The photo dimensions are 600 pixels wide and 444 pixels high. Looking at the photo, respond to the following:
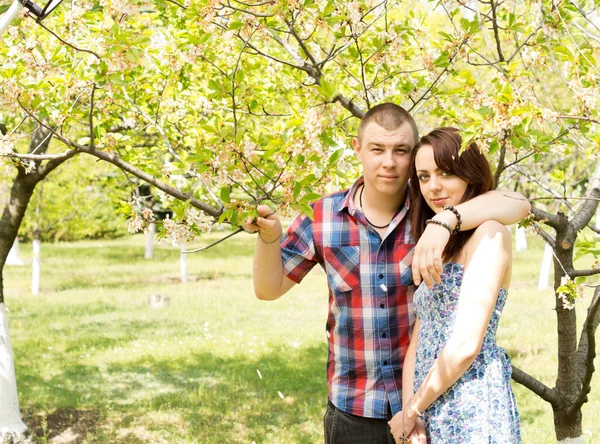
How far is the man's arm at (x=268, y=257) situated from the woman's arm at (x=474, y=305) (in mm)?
798

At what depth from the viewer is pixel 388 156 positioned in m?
2.85

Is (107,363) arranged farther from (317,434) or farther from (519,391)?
(519,391)

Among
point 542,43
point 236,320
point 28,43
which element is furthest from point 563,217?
point 236,320

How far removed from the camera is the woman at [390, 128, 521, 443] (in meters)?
2.35

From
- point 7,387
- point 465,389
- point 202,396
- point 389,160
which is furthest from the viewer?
point 202,396

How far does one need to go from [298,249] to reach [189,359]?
7.66 m

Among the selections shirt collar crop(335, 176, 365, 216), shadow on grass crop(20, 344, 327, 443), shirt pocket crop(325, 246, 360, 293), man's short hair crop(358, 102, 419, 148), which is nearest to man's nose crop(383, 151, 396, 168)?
man's short hair crop(358, 102, 419, 148)

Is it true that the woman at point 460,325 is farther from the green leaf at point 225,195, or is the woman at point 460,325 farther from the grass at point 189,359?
the grass at point 189,359

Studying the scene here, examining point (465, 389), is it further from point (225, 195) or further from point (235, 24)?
point (235, 24)

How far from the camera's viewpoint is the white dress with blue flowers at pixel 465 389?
7.89ft

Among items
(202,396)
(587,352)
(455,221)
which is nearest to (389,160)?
(455,221)

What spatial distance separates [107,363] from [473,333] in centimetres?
880

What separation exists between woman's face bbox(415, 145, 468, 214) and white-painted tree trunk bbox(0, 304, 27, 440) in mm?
5084

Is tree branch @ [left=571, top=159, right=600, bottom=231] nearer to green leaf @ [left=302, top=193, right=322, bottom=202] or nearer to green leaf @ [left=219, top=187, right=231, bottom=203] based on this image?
green leaf @ [left=302, top=193, right=322, bottom=202]
